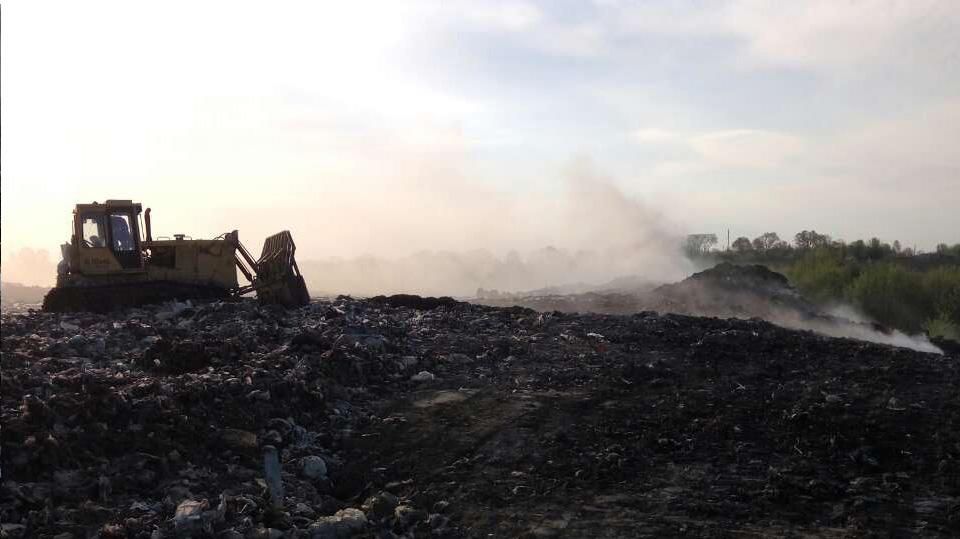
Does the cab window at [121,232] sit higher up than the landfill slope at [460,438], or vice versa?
the cab window at [121,232]

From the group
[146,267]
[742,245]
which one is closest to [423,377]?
[146,267]

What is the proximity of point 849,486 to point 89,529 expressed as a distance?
5.66 meters

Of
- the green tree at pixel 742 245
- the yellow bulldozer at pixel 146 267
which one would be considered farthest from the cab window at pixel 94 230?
the green tree at pixel 742 245

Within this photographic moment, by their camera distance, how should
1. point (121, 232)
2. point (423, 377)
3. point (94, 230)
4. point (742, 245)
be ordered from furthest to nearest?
1. point (742, 245)
2. point (121, 232)
3. point (94, 230)
4. point (423, 377)

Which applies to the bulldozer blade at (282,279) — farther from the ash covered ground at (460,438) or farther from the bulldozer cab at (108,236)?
the ash covered ground at (460,438)

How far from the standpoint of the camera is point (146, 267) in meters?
14.2

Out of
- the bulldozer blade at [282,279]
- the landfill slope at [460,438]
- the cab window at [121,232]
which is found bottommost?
the landfill slope at [460,438]

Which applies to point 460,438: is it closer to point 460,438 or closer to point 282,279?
point 460,438

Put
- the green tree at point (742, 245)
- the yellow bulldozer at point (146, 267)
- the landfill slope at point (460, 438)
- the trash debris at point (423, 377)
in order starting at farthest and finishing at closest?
the green tree at point (742, 245), the yellow bulldozer at point (146, 267), the trash debris at point (423, 377), the landfill slope at point (460, 438)

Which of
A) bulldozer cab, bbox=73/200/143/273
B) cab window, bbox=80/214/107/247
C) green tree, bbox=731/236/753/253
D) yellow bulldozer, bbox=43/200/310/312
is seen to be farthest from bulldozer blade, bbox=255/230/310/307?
green tree, bbox=731/236/753/253

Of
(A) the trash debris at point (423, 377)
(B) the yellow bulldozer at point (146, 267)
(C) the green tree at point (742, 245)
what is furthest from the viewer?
(C) the green tree at point (742, 245)

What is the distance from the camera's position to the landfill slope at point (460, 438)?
17.2 feet

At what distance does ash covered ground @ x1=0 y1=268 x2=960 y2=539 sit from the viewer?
206 inches

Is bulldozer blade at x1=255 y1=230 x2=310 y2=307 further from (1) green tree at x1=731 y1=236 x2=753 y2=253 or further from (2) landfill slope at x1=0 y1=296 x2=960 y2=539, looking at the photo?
(1) green tree at x1=731 y1=236 x2=753 y2=253
